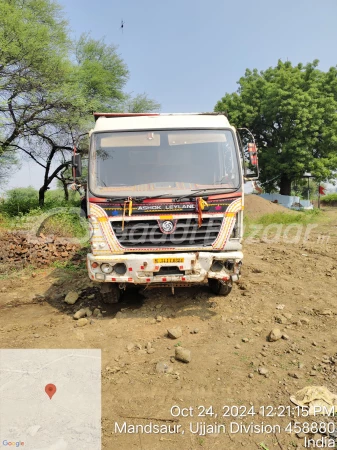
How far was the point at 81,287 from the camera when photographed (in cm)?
603

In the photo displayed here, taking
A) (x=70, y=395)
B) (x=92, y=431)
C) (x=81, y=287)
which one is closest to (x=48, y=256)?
(x=81, y=287)

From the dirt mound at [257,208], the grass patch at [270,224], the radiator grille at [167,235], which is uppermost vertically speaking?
the radiator grille at [167,235]

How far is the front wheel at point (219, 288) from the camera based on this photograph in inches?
206

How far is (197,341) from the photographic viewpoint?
4.05 meters

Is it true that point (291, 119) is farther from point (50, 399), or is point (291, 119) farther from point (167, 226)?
point (50, 399)

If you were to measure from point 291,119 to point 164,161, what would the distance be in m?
22.7

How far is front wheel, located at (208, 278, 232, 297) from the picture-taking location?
5.22 m

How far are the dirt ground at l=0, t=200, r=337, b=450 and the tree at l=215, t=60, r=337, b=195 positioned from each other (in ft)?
62.9

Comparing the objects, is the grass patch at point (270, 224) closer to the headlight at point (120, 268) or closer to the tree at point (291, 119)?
the headlight at point (120, 268)

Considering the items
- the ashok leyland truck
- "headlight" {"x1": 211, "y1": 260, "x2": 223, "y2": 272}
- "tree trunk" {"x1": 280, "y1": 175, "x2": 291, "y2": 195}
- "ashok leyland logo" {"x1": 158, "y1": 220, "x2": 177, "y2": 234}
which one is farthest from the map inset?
"tree trunk" {"x1": 280, "y1": 175, "x2": 291, "y2": 195}

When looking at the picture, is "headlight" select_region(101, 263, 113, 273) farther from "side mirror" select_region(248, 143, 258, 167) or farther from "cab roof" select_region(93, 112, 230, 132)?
"side mirror" select_region(248, 143, 258, 167)

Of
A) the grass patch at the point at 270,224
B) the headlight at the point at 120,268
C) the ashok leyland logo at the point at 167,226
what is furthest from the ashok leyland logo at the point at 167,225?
the grass patch at the point at 270,224

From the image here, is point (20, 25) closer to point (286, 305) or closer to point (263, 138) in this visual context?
point (286, 305)

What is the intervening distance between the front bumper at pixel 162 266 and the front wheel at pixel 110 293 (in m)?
0.61
